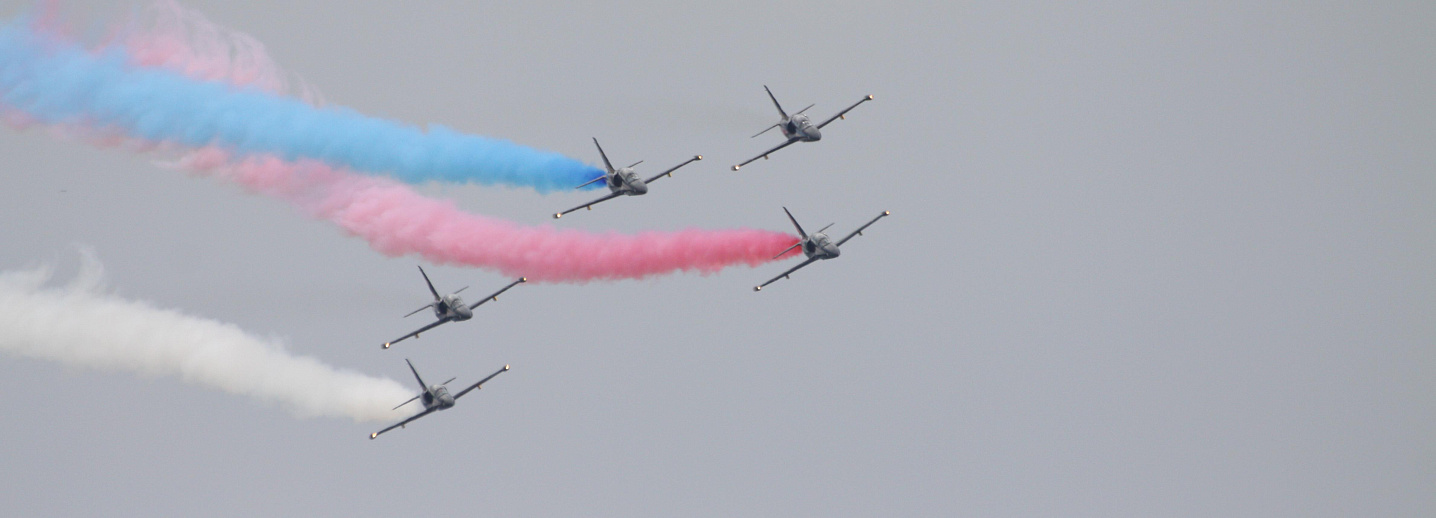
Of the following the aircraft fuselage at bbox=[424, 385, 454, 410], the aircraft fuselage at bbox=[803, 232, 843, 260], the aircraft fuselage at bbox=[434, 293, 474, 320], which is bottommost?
the aircraft fuselage at bbox=[803, 232, 843, 260]

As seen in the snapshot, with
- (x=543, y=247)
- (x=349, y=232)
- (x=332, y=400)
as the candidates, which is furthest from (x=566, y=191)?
(x=332, y=400)

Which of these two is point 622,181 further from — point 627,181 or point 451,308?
point 451,308

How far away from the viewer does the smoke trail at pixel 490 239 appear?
3105 inches

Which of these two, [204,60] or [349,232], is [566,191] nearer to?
[349,232]

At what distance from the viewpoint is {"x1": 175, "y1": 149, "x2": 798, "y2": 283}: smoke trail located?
78875 mm

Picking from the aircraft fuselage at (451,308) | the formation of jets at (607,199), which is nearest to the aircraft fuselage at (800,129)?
the formation of jets at (607,199)

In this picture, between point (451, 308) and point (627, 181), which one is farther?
point (451, 308)

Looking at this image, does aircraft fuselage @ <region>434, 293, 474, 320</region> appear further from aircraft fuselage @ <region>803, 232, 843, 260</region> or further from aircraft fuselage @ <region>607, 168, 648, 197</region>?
aircraft fuselage @ <region>803, 232, 843, 260</region>

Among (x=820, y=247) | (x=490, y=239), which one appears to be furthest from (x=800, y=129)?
(x=490, y=239)

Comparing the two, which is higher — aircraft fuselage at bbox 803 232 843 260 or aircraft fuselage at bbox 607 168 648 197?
aircraft fuselage at bbox 607 168 648 197

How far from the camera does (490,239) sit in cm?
8162

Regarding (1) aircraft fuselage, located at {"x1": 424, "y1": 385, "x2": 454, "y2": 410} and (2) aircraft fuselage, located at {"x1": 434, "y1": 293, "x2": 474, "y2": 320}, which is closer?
(2) aircraft fuselage, located at {"x1": 434, "y1": 293, "x2": 474, "y2": 320}

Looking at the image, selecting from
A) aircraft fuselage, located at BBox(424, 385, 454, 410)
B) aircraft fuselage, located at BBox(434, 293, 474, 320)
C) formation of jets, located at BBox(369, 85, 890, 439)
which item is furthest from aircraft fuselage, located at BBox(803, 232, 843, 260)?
aircraft fuselage, located at BBox(424, 385, 454, 410)

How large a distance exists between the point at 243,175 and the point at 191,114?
13.2 feet
